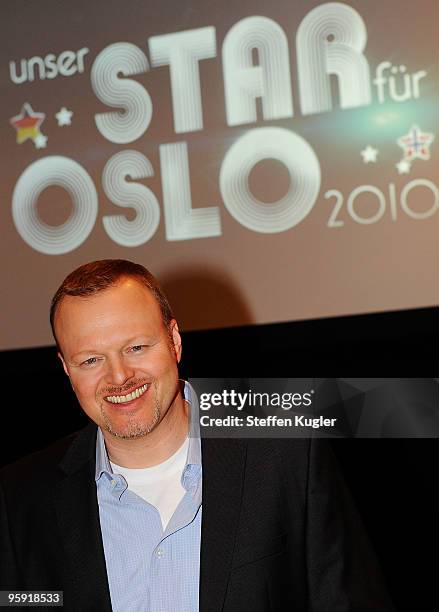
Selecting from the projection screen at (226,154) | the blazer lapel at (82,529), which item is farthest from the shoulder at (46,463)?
the projection screen at (226,154)

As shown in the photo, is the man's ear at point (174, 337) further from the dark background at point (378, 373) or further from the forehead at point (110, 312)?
the dark background at point (378, 373)

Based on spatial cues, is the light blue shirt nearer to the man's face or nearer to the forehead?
the man's face

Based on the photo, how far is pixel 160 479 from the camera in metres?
2.06

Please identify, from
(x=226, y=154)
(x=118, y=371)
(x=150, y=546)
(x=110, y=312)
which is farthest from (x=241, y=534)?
(x=226, y=154)

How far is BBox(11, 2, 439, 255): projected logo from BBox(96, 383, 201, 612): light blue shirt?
5.85ft

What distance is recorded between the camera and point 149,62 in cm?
376

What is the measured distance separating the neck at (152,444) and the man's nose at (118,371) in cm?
13

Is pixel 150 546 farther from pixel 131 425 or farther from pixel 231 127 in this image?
pixel 231 127

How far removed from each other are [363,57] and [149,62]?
2.84ft

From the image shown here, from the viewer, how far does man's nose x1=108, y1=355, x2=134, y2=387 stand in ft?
6.48

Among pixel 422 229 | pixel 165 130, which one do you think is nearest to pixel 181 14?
pixel 165 130

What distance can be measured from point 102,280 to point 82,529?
21.2 inches

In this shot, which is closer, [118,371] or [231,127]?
[118,371]

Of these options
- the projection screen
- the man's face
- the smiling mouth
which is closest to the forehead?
the man's face
